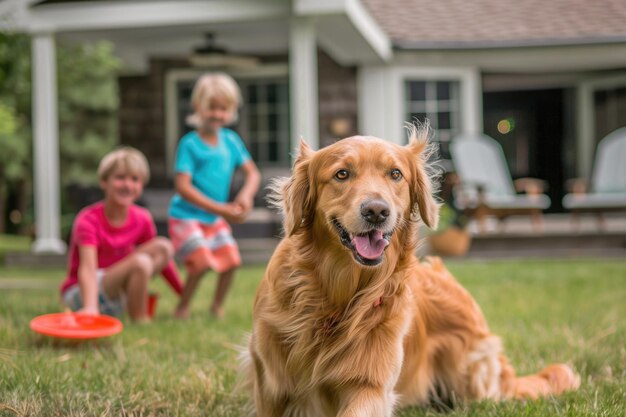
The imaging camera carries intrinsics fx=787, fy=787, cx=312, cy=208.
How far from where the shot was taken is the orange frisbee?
3623 millimetres

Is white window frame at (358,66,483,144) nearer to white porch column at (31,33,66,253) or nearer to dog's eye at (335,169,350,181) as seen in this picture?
white porch column at (31,33,66,253)

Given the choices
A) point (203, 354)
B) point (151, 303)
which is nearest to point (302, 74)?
point (151, 303)

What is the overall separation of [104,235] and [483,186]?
6865mm

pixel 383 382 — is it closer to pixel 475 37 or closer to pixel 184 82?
pixel 475 37

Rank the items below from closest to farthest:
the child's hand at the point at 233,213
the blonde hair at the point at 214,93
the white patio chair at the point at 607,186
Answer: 1. the child's hand at the point at 233,213
2. the blonde hair at the point at 214,93
3. the white patio chair at the point at 607,186

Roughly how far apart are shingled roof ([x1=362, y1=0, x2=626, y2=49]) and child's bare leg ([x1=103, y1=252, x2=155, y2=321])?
7.72 m

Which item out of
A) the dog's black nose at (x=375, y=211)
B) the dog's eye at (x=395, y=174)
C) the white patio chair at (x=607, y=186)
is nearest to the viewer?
the dog's black nose at (x=375, y=211)

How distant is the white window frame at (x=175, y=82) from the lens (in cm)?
1311

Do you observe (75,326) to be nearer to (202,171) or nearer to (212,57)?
(202,171)

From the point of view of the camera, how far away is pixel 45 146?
10.1 m

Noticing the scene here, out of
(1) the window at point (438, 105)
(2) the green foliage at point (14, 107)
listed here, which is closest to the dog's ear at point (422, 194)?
(2) the green foliage at point (14, 107)

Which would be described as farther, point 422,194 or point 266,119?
point 266,119

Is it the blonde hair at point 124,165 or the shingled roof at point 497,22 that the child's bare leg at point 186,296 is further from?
the shingled roof at point 497,22


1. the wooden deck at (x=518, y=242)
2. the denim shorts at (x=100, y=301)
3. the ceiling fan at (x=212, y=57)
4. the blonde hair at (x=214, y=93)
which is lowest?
the wooden deck at (x=518, y=242)
